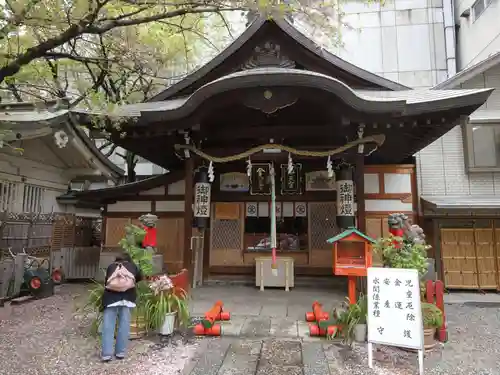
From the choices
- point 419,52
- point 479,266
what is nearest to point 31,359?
point 479,266

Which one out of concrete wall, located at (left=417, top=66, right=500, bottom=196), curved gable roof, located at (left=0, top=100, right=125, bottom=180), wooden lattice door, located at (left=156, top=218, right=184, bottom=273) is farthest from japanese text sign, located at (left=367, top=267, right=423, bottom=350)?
curved gable roof, located at (left=0, top=100, right=125, bottom=180)

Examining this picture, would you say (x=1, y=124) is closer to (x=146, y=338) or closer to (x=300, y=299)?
(x=146, y=338)

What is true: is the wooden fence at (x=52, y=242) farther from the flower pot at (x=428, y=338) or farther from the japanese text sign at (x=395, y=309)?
the flower pot at (x=428, y=338)

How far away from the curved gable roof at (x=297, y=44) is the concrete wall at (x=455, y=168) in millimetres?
2867

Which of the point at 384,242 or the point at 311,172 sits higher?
the point at 311,172

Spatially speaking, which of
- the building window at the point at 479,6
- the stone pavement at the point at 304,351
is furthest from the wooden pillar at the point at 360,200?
the building window at the point at 479,6

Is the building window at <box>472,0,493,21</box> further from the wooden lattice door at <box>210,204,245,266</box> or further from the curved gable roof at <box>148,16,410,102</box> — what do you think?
the wooden lattice door at <box>210,204,245,266</box>

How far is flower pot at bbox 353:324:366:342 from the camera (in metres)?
5.27

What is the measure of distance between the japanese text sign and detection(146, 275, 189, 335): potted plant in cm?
293

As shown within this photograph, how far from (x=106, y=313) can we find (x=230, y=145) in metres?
5.27

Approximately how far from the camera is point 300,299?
786cm

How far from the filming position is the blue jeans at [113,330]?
15.3ft

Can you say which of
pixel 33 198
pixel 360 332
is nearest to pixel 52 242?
pixel 33 198

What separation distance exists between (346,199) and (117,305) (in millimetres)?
5351
